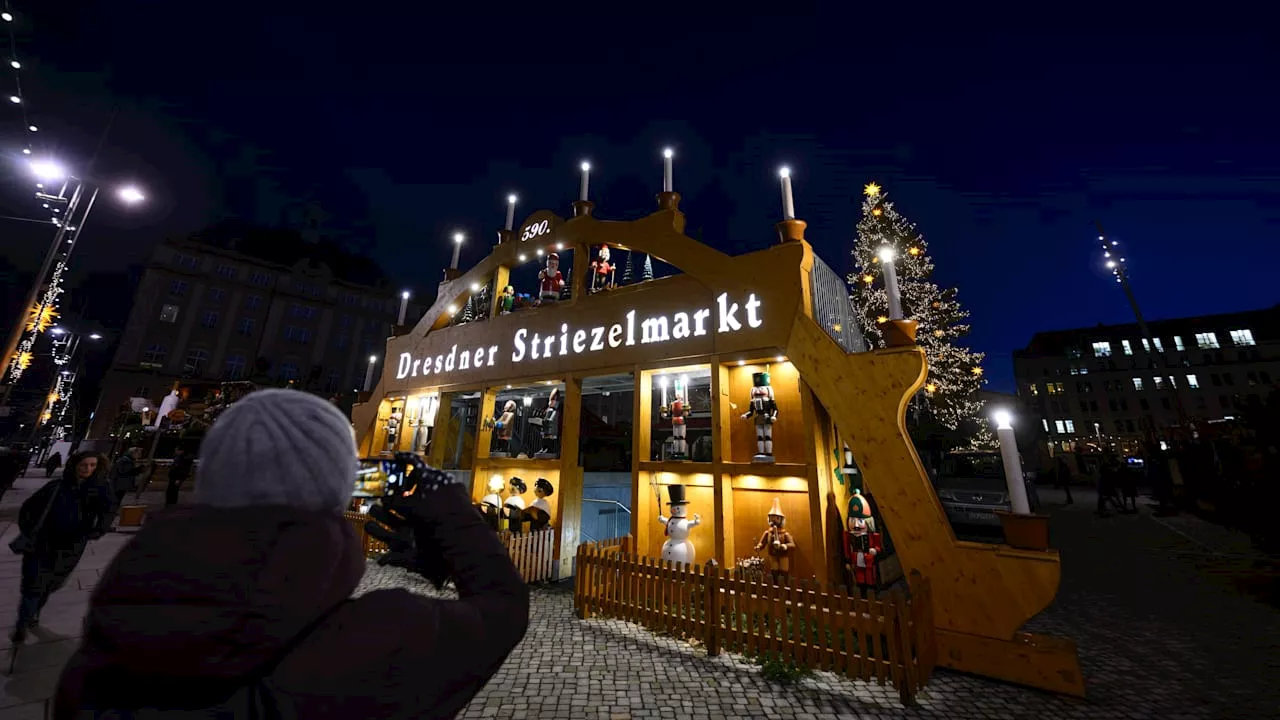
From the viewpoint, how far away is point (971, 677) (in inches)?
212

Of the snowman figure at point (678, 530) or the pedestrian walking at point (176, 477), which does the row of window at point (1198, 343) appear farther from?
the pedestrian walking at point (176, 477)

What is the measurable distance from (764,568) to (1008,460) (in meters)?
4.16

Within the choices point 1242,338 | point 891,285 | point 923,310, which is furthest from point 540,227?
point 1242,338

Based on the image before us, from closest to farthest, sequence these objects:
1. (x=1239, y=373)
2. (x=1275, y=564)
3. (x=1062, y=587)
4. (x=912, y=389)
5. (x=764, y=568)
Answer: (x=912, y=389) < (x=764, y=568) < (x=1062, y=587) < (x=1275, y=564) < (x=1239, y=373)

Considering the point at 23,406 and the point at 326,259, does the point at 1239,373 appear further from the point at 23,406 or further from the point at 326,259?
the point at 23,406

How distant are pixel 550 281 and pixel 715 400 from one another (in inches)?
224

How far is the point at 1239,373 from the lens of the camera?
50812mm

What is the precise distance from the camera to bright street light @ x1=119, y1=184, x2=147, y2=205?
10.4m

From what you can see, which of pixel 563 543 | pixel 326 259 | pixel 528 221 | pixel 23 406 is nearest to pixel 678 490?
pixel 563 543

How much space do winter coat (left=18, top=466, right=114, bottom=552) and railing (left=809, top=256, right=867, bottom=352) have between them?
10421 mm

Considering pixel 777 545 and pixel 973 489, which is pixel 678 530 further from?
pixel 973 489

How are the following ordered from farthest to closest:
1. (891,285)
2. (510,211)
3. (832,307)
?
(510,211) < (832,307) < (891,285)

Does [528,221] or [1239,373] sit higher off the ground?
[1239,373]

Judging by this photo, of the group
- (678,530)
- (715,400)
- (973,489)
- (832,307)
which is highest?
(832,307)
